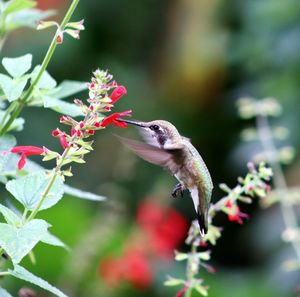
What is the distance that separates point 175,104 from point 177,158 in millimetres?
4213

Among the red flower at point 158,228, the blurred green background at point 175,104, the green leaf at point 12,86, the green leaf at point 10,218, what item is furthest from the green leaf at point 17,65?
the red flower at point 158,228

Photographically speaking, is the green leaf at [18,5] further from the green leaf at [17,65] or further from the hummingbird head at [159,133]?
the hummingbird head at [159,133]

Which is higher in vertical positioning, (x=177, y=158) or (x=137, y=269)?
(x=137, y=269)

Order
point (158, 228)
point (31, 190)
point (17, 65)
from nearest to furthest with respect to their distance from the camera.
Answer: point (31, 190)
point (17, 65)
point (158, 228)

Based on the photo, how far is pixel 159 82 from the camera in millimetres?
5914

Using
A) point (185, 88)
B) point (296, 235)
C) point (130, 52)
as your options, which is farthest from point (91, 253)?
point (130, 52)

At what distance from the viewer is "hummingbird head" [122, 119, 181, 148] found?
1.48m

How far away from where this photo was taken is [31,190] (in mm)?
1199

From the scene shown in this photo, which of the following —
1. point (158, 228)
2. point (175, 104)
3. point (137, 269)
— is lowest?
point (137, 269)

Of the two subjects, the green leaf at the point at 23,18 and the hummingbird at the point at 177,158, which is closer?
the hummingbird at the point at 177,158

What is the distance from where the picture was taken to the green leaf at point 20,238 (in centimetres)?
101

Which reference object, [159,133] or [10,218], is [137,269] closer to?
[159,133]

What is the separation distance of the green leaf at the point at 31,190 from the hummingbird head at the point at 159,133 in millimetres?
319

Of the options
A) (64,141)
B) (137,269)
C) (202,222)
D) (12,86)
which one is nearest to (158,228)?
(137,269)
